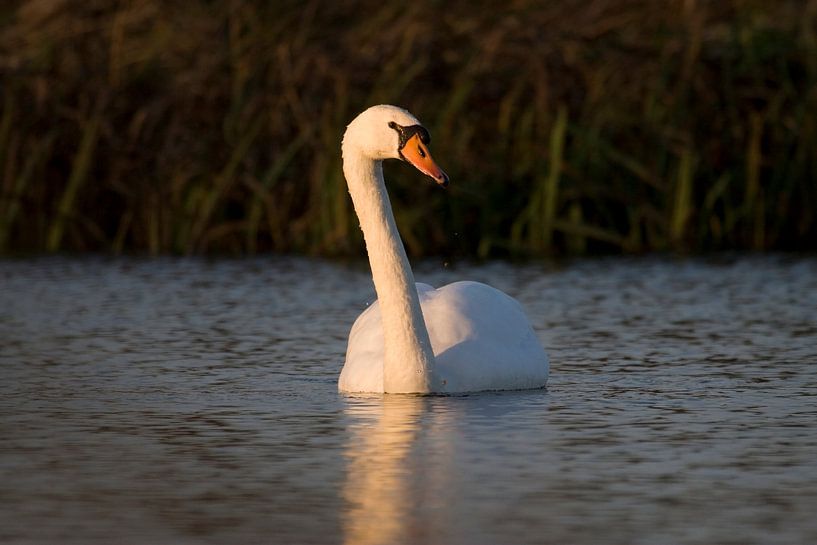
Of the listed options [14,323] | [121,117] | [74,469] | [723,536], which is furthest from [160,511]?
[121,117]

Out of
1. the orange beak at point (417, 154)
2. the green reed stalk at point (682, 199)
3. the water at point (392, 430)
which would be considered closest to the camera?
the water at point (392, 430)

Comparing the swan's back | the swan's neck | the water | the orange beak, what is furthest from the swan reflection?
the orange beak

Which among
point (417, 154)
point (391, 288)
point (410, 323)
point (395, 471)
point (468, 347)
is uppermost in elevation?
point (417, 154)

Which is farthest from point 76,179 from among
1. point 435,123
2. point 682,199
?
point 682,199

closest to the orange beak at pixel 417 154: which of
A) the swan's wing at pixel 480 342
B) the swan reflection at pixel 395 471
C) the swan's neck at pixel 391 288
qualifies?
the swan's neck at pixel 391 288

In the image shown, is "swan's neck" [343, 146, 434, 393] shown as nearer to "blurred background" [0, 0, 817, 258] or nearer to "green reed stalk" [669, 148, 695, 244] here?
"blurred background" [0, 0, 817, 258]

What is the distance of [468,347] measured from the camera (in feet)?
31.7

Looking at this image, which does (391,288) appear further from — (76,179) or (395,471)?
(76,179)

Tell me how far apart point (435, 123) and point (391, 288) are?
8599 millimetres

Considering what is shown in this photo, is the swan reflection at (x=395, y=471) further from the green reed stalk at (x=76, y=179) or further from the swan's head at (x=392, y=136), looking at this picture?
the green reed stalk at (x=76, y=179)

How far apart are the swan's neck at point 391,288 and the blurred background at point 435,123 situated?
7.75 m

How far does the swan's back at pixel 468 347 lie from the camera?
9.53 m

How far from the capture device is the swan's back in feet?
31.3

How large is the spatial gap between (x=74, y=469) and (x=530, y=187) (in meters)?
11.2
